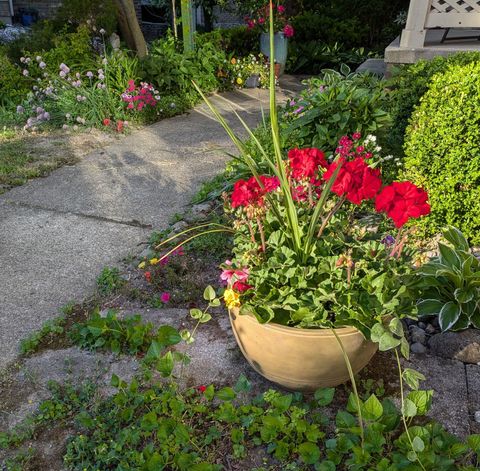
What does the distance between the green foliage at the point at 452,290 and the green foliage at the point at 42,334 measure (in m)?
1.80

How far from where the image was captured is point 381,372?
7.59 ft

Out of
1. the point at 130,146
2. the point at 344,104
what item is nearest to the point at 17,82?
the point at 130,146

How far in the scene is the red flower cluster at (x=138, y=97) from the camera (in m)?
6.06

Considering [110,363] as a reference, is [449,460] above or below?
above

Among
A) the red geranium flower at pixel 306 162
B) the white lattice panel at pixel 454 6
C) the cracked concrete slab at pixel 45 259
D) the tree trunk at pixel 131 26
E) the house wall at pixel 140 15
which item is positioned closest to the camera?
the red geranium flower at pixel 306 162

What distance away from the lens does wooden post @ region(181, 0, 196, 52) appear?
294 inches

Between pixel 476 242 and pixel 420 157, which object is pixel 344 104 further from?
pixel 476 242

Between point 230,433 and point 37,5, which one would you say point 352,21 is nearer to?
point 37,5

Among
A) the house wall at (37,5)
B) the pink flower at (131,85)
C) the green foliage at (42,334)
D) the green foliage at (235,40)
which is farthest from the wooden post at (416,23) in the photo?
the house wall at (37,5)

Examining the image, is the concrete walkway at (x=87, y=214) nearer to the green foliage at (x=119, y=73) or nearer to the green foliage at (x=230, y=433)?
the green foliage at (x=230, y=433)

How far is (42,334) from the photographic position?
2557 mm

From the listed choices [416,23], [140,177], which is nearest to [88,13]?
[140,177]

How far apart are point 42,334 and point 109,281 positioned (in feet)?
1.77

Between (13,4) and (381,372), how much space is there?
53.7 feet
